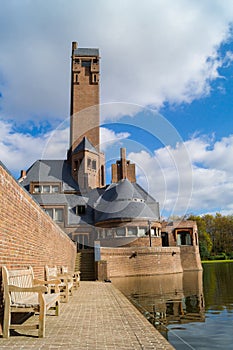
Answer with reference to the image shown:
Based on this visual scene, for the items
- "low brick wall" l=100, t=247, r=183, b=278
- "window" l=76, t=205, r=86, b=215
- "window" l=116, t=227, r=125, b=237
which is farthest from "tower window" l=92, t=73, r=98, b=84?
"low brick wall" l=100, t=247, r=183, b=278

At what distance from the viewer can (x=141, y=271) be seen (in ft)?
99.0

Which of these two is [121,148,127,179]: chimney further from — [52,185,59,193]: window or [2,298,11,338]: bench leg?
[2,298,11,338]: bench leg

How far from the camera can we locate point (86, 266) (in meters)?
25.7

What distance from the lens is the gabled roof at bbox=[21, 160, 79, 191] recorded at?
1870 inches

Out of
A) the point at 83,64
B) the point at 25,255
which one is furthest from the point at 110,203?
the point at 25,255

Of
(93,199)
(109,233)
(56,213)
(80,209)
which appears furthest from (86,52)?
(109,233)

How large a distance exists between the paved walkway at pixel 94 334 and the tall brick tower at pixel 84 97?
44502mm

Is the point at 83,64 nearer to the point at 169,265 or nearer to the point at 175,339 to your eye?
the point at 169,265

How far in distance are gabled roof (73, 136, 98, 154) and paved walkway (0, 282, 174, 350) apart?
41.0 meters

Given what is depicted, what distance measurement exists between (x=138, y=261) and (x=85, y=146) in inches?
903

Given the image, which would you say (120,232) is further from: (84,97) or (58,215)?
(84,97)

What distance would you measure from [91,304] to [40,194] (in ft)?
115

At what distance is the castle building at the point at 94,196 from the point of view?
35812 millimetres

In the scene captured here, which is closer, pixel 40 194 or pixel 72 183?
pixel 40 194
